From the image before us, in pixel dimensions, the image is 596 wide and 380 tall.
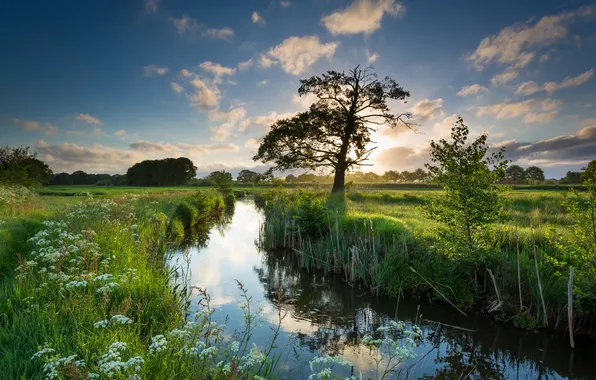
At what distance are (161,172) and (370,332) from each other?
110m

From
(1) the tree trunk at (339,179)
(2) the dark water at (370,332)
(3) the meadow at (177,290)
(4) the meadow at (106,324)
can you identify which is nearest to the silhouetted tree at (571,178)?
(1) the tree trunk at (339,179)

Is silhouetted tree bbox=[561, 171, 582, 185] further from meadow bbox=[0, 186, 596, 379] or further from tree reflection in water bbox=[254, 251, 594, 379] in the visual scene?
tree reflection in water bbox=[254, 251, 594, 379]

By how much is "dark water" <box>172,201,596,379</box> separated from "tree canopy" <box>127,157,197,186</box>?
103m

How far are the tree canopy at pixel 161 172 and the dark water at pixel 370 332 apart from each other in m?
103

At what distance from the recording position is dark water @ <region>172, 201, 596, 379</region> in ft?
20.0

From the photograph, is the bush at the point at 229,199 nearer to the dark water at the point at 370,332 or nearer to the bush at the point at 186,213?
the bush at the point at 186,213

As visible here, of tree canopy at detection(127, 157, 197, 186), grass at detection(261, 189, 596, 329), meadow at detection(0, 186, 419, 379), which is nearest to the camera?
meadow at detection(0, 186, 419, 379)

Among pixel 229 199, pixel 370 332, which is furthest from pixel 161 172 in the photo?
pixel 370 332

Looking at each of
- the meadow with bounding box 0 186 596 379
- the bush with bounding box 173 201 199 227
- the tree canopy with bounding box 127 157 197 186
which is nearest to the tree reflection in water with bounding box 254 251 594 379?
the meadow with bounding box 0 186 596 379

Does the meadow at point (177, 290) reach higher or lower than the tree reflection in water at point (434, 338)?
higher

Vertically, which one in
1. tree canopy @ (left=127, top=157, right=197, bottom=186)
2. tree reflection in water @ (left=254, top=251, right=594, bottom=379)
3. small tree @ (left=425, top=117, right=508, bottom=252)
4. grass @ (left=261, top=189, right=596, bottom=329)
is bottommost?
tree reflection in water @ (left=254, top=251, right=594, bottom=379)

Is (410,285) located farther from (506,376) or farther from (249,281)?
(249,281)

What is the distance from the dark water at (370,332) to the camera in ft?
20.0

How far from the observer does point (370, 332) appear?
298 inches
